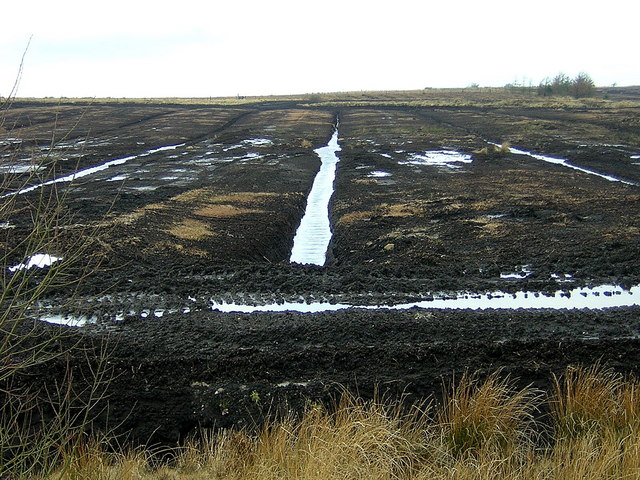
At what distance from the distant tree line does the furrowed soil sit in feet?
230

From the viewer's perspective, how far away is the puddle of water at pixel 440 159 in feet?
95.3

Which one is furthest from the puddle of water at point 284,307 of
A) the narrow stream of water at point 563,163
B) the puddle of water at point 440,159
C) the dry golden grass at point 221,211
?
the puddle of water at point 440,159

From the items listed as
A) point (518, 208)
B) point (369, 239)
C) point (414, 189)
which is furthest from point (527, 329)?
point (414, 189)

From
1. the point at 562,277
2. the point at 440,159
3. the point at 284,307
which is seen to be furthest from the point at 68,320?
the point at 440,159

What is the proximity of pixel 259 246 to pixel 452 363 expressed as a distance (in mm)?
8471

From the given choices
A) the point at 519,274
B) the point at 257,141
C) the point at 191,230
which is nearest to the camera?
the point at 519,274

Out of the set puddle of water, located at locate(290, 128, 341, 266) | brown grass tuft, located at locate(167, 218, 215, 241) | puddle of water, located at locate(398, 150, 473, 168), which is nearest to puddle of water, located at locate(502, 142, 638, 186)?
puddle of water, located at locate(398, 150, 473, 168)

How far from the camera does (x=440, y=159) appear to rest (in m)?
30.9

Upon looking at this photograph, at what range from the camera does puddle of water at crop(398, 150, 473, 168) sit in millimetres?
29062

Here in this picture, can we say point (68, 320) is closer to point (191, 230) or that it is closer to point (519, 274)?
point (191, 230)

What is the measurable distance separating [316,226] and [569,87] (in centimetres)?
9012

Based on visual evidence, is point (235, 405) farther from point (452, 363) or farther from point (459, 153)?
point (459, 153)

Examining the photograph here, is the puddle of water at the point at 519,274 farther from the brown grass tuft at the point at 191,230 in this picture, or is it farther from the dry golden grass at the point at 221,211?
the dry golden grass at the point at 221,211

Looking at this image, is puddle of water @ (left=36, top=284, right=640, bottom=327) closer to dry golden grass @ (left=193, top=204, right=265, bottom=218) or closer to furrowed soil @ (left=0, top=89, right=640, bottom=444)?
furrowed soil @ (left=0, top=89, right=640, bottom=444)
